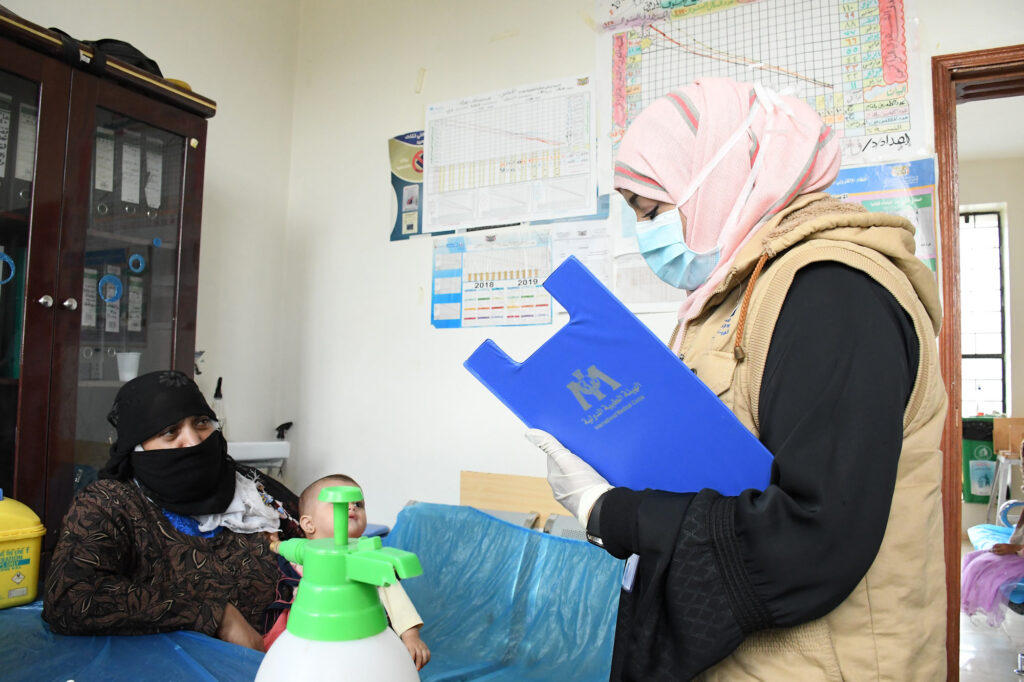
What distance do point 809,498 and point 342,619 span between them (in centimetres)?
43

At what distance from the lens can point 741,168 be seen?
0.88m

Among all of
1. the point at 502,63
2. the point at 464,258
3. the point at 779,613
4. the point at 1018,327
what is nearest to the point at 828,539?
the point at 779,613

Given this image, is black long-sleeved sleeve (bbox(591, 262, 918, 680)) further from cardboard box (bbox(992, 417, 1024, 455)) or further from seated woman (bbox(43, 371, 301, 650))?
cardboard box (bbox(992, 417, 1024, 455))

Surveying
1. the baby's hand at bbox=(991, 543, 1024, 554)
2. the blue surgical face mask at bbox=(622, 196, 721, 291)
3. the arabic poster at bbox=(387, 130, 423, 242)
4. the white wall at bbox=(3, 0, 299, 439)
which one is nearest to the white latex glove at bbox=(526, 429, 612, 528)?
the blue surgical face mask at bbox=(622, 196, 721, 291)

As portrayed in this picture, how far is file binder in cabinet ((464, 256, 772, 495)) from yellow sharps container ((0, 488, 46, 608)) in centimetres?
137

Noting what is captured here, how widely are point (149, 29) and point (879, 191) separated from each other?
2.52m

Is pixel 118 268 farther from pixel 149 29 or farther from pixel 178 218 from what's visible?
pixel 149 29

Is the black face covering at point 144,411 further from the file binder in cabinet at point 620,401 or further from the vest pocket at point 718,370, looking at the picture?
the vest pocket at point 718,370

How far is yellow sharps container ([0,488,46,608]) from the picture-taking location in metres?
1.51

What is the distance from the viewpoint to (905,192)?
1.96m

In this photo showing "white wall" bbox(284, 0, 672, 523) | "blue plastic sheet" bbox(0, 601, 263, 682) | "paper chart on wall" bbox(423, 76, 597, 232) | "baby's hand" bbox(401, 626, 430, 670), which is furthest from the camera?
"white wall" bbox(284, 0, 672, 523)

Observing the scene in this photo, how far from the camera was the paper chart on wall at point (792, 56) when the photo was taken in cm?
201

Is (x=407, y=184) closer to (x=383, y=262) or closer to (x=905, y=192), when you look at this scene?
(x=383, y=262)

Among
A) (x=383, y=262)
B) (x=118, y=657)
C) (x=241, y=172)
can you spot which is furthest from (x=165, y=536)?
(x=241, y=172)
